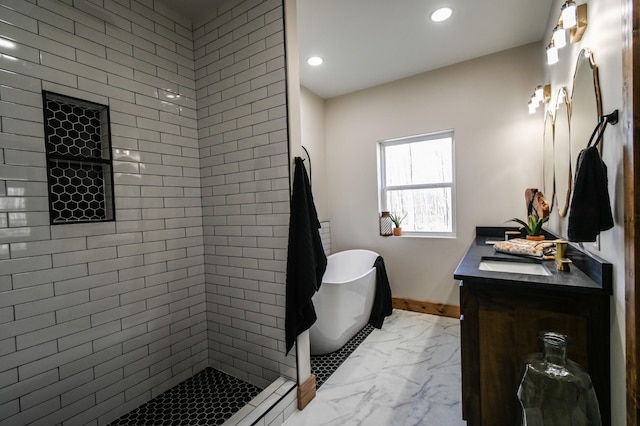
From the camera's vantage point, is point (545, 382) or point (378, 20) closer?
point (545, 382)

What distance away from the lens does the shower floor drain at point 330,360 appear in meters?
2.17

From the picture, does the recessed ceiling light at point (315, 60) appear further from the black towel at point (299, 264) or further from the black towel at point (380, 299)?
the black towel at point (380, 299)

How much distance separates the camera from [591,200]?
1068 mm

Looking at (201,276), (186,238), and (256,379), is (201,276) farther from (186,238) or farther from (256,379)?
(256,379)

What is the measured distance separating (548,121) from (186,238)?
3121 millimetres

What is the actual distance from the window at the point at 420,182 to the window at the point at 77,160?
2831mm

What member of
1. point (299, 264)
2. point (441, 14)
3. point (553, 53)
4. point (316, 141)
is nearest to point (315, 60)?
point (316, 141)

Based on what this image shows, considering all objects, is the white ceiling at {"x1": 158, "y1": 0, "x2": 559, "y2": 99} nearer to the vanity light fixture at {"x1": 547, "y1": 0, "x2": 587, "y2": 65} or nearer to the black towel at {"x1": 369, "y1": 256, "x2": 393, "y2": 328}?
the vanity light fixture at {"x1": 547, "y1": 0, "x2": 587, "y2": 65}

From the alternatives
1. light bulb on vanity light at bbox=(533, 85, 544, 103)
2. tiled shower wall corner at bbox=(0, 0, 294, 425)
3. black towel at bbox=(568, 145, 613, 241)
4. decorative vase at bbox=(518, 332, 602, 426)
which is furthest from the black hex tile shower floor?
light bulb on vanity light at bbox=(533, 85, 544, 103)

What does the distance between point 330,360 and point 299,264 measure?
1145mm

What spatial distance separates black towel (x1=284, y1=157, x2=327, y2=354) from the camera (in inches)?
67.9

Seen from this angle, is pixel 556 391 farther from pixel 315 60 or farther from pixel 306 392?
pixel 315 60

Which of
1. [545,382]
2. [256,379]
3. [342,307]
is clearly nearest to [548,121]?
[545,382]

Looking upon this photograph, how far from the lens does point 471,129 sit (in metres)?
2.94
